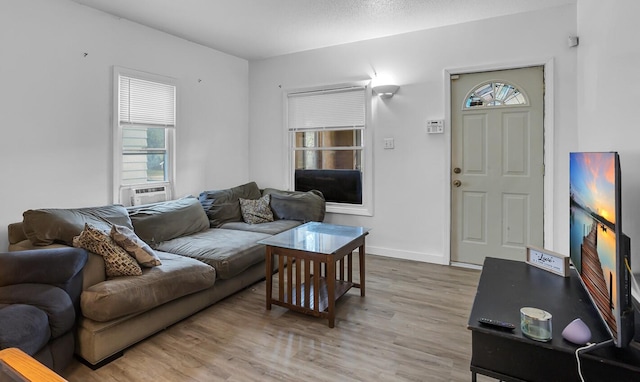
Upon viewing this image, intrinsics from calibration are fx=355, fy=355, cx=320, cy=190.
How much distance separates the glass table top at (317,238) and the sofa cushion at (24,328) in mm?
1423

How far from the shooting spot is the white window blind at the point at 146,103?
3.55 m

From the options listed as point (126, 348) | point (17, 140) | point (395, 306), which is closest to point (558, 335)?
point (395, 306)

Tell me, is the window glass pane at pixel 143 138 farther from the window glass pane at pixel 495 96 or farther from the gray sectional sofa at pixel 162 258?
the window glass pane at pixel 495 96

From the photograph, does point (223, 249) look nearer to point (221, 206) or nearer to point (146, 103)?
point (221, 206)

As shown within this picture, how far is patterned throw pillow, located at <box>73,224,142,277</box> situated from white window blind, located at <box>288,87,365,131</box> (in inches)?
115

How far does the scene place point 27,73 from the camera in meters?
2.83

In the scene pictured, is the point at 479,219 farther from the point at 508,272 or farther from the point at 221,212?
the point at 221,212

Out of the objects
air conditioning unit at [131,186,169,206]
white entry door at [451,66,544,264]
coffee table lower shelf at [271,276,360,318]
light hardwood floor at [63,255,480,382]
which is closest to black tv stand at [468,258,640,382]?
light hardwood floor at [63,255,480,382]

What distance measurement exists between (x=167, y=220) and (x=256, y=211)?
1.10 metres

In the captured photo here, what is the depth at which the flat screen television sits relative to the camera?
0.98 metres

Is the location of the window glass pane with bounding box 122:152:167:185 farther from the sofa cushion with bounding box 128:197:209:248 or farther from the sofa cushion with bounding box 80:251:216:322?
the sofa cushion with bounding box 80:251:216:322

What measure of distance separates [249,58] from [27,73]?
2723mm

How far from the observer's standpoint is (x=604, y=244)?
1.12m

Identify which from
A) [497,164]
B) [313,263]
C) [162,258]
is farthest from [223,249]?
[497,164]
